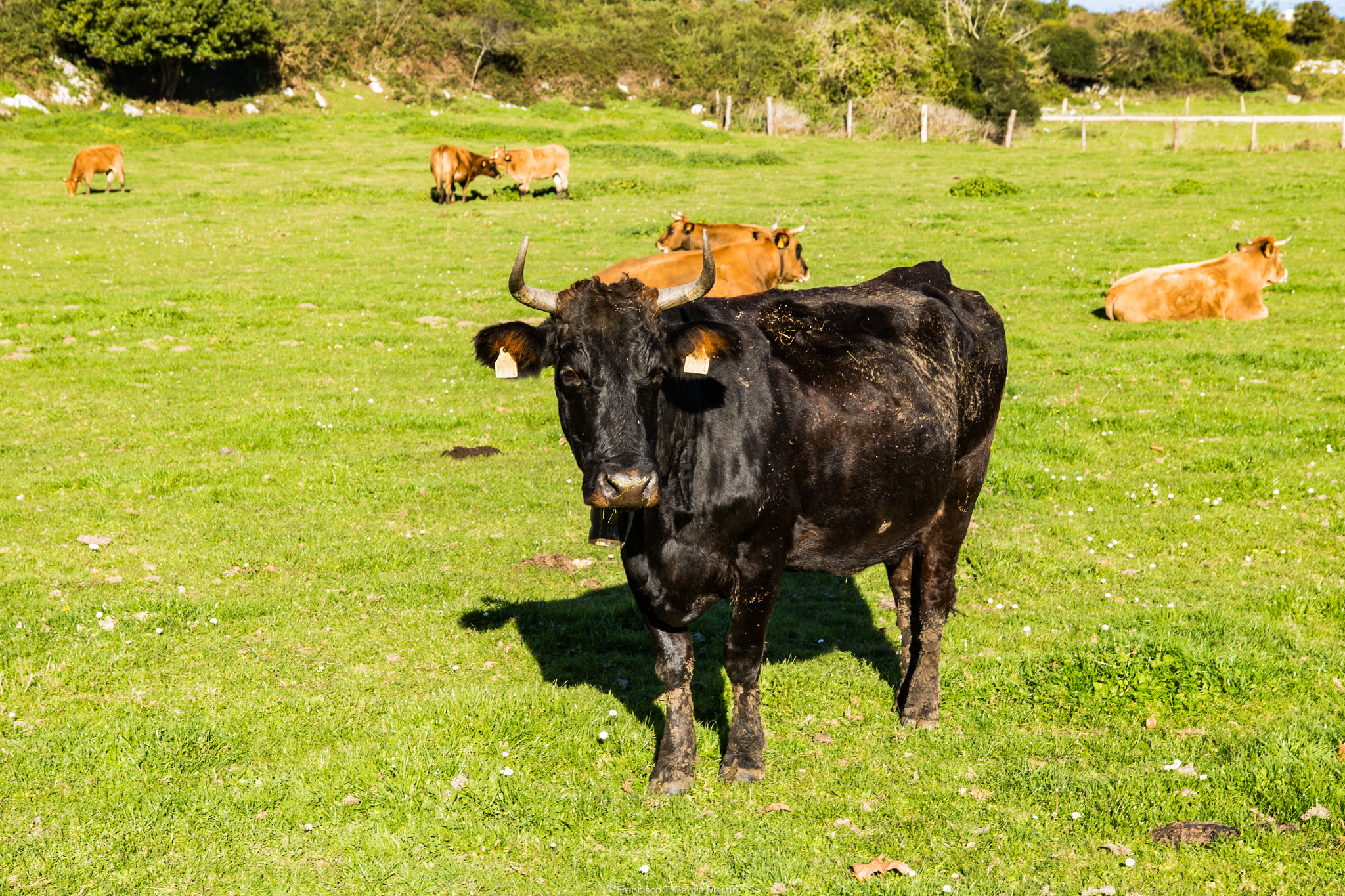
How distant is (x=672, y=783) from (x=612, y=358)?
242 cm

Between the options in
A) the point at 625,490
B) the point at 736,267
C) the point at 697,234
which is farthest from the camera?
the point at 697,234

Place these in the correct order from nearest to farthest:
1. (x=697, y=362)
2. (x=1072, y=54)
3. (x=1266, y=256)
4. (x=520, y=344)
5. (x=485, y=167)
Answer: (x=697, y=362) → (x=520, y=344) → (x=1266, y=256) → (x=485, y=167) → (x=1072, y=54)

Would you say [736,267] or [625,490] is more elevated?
[625,490]

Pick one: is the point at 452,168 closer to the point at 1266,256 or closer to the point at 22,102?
the point at 1266,256

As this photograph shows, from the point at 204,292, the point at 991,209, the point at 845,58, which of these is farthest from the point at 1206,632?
the point at 845,58

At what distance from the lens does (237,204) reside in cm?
3100

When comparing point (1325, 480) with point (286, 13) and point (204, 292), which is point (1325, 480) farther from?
point (286, 13)

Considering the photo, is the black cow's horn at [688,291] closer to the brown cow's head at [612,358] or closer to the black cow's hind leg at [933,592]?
the brown cow's head at [612,358]

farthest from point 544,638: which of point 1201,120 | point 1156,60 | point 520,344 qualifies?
point 1156,60

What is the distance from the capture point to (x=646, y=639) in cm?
788

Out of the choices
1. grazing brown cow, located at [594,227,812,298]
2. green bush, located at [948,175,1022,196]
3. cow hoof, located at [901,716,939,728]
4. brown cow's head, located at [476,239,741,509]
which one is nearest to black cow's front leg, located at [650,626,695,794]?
brown cow's head, located at [476,239,741,509]

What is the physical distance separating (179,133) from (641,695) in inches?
1669

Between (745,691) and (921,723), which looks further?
(921,723)

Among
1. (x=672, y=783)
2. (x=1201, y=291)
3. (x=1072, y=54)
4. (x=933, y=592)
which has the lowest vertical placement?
(x=672, y=783)
